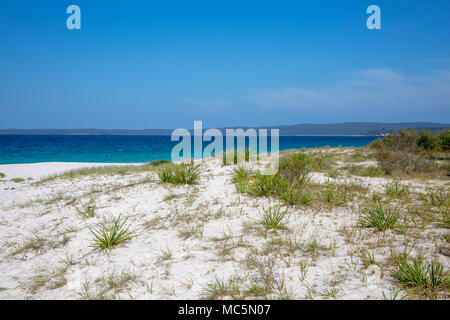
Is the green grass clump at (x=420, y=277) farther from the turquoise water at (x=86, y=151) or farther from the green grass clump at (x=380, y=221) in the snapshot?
the turquoise water at (x=86, y=151)

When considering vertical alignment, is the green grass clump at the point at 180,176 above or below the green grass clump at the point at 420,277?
A: above

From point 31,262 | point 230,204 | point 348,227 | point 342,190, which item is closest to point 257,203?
point 230,204

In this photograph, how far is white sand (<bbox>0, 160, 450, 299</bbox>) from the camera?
327 centimetres

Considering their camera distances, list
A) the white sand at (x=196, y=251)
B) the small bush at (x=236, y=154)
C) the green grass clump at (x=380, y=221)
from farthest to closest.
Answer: the small bush at (x=236, y=154), the green grass clump at (x=380, y=221), the white sand at (x=196, y=251)

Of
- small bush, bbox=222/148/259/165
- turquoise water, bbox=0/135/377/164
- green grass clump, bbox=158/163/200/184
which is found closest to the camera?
green grass clump, bbox=158/163/200/184

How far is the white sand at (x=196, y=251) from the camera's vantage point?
3.27m

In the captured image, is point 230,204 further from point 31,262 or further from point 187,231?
point 31,262

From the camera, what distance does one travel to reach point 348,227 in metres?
4.74

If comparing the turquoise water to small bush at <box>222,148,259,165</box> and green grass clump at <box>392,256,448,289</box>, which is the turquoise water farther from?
green grass clump at <box>392,256,448,289</box>

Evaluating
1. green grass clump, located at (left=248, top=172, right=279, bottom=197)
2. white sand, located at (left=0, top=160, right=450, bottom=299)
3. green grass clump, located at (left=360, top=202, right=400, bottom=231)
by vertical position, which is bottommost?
white sand, located at (left=0, top=160, right=450, bottom=299)

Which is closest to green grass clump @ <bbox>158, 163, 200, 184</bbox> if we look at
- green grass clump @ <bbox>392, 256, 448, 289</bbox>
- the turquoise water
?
green grass clump @ <bbox>392, 256, 448, 289</bbox>

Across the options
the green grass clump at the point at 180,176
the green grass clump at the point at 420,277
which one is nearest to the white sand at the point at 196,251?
the green grass clump at the point at 420,277

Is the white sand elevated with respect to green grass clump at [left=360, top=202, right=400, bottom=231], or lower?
lower

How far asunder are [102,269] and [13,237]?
3.34 m
